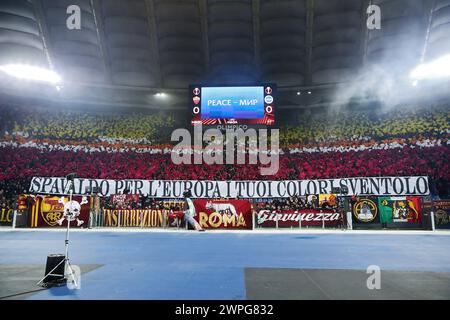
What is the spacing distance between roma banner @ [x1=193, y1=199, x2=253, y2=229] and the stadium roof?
51.2ft

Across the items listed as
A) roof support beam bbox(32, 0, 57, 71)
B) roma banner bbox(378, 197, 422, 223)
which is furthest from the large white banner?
roof support beam bbox(32, 0, 57, 71)

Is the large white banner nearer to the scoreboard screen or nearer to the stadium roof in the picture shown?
the scoreboard screen

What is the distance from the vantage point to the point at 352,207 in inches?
735

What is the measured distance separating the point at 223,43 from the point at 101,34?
34.5 ft

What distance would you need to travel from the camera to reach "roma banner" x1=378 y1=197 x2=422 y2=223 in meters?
17.7

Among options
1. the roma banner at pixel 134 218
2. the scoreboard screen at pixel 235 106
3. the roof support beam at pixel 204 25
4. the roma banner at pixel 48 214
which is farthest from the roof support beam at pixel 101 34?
the roma banner at pixel 134 218

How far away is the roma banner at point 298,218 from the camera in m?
19.2

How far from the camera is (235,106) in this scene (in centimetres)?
2412

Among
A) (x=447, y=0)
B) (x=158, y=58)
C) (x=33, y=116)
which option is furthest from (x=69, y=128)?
(x=447, y=0)

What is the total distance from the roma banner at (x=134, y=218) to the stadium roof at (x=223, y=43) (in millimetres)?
14641

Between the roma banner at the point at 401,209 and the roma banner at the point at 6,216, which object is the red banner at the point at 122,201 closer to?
the roma banner at the point at 6,216

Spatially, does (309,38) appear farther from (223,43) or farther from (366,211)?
(366,211)

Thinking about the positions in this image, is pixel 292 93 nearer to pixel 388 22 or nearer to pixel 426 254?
pixel 388 22

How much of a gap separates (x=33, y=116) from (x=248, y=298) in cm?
3519
